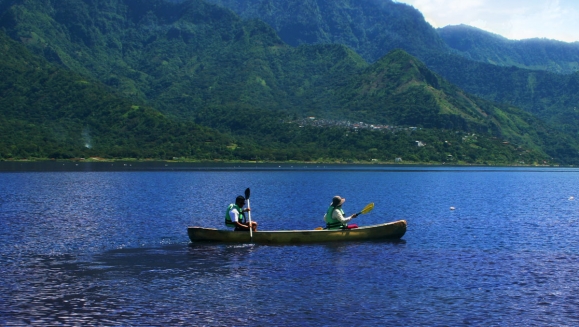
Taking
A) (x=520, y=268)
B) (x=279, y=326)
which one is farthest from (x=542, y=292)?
(x=279, y=326)

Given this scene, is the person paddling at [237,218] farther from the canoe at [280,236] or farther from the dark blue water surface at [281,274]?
the dark blue water surface at [281,274]

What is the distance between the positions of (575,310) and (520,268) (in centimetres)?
996

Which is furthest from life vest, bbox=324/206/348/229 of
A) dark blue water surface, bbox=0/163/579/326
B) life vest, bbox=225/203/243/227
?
life vest, bbox=225/203/243/227

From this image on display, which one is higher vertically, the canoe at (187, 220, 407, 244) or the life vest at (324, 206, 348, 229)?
the life vest at (324, 206, 348, 229)

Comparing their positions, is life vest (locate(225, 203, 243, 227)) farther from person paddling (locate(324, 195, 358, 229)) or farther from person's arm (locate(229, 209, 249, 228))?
person paddling (locate(324, 195, 358, 229))

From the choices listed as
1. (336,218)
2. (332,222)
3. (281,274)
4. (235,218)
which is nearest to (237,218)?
(235,218)

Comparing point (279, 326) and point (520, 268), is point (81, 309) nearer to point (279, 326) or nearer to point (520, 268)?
point (279, 326)

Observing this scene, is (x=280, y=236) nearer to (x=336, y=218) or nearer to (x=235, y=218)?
(x=235, y=218)

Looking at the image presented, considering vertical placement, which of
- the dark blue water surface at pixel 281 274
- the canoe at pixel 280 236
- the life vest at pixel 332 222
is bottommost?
the dark blue water surface at pixel 281 274

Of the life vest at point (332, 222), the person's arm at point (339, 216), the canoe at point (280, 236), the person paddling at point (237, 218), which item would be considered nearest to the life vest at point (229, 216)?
the person paddling at point (237, 218)

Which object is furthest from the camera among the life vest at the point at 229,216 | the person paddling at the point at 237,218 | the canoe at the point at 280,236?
the life vest at the point at 229,216

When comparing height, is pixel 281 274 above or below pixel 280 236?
below

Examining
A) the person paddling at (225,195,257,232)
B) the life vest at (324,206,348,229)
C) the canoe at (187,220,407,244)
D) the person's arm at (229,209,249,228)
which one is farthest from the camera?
the life vest at (324,206,348,229)

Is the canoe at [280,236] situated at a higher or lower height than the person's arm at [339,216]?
lower
